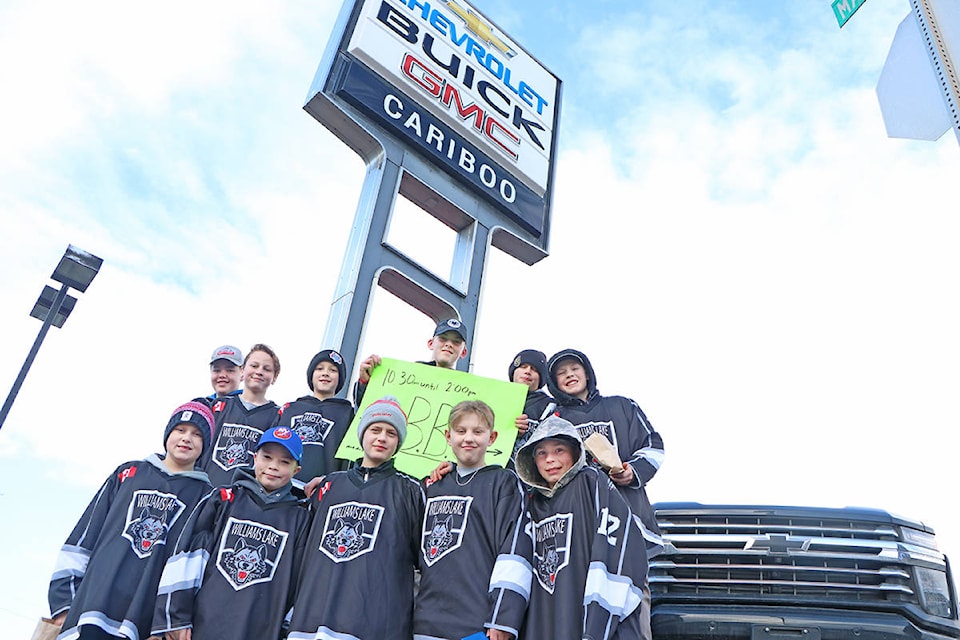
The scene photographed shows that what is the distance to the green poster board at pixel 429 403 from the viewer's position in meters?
4.32

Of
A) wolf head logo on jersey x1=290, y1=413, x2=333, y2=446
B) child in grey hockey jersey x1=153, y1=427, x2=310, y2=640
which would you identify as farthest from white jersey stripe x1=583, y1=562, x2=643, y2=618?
wolf head logo on jersey x1=290, y1=413, x2=333, y2=446

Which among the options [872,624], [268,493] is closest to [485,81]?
[268,493]

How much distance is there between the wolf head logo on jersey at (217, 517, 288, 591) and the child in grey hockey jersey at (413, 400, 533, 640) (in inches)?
26.5

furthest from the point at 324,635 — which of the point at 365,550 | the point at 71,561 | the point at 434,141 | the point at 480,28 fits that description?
the point at 480,28

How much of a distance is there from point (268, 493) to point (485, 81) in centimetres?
694

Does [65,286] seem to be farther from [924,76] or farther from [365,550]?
[924,76]

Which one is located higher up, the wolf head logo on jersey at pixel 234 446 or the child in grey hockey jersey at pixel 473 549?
the wolf head logo on jersey at pixel 234 446

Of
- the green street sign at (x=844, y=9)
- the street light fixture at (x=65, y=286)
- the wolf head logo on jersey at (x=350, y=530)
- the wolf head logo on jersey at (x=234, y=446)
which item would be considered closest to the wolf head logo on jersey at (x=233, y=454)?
the wolf head logo on jersey at (x=234, y=446)

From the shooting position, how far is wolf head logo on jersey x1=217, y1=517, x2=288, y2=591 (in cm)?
319

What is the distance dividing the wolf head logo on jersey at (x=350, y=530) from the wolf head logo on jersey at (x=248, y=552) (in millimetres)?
259

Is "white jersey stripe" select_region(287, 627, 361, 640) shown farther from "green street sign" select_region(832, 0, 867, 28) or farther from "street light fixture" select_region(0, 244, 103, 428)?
"street light fixture" select_region(0, 244, 103, 428)

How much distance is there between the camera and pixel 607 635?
2.70 meters

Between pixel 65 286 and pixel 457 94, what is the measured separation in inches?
190

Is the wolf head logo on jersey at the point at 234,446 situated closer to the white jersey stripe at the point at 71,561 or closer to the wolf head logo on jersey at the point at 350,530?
the white jersey stripe at the point at 71,561
